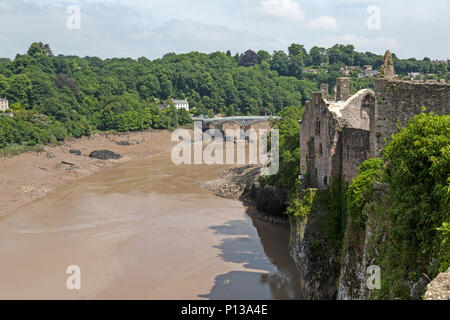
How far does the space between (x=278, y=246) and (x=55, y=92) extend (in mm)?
84785

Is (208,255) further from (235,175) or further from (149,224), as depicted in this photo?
(235,175)

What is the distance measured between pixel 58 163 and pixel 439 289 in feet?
232

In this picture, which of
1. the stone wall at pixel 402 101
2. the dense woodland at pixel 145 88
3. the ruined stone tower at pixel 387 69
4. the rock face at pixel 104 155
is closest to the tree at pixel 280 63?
the dense woodland at pixel 145 88

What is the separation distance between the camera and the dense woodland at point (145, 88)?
309 ft

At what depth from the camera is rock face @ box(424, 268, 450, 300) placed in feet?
29.7

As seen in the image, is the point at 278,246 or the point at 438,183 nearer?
the point at 438,183

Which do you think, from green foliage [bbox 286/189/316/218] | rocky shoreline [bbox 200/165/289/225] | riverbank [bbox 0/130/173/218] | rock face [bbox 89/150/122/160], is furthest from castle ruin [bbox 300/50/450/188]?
rock face [bbox 89/150/122/160]

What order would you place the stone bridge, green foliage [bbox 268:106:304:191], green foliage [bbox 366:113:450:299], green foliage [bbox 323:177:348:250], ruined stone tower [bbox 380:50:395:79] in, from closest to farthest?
green foliage [bbox 366:113:450:299] → ruined stone tower [bbox 380:50:395:79] → green foliage [bbox 323:177:348:250] → green foliage [bbox 268:106:304:191] → the stone bridge

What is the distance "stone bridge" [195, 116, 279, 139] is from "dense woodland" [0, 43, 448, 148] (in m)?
5.83

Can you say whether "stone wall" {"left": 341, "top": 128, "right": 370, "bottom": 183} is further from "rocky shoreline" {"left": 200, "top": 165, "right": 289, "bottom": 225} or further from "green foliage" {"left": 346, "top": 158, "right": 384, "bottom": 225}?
"rocky shoreline" {"left": 200, "top": 165, "right": 289, "bottom": 225}

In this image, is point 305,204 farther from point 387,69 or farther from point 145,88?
point 145,88

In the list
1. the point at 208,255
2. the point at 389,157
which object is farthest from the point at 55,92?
the point at 389,157
